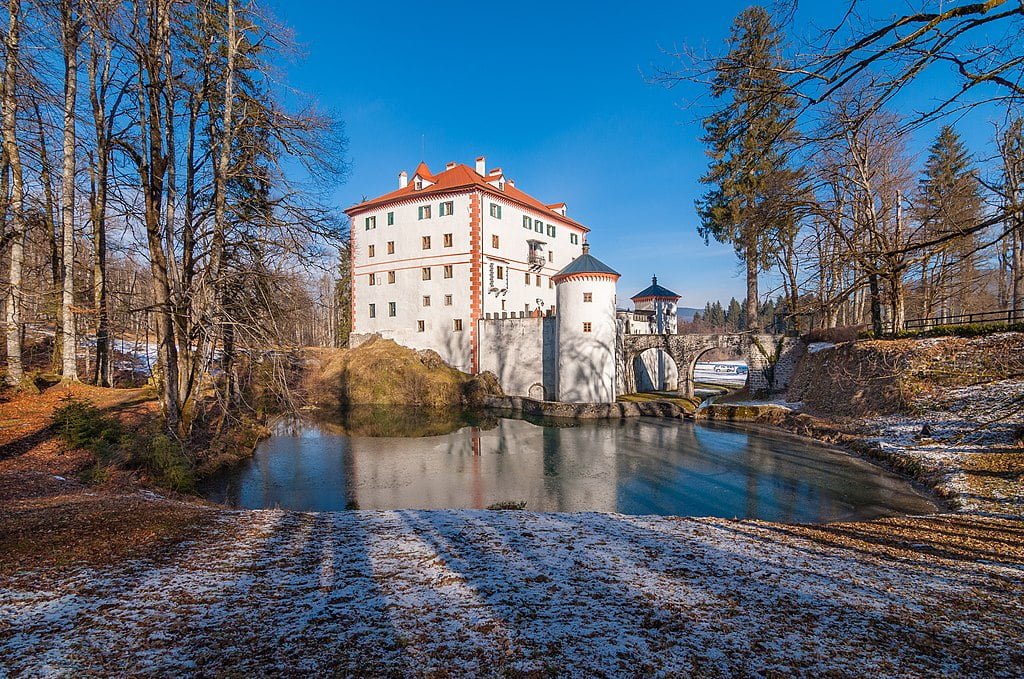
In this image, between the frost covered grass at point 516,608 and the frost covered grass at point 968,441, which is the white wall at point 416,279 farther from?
→ the frost covered grass at point 516,608

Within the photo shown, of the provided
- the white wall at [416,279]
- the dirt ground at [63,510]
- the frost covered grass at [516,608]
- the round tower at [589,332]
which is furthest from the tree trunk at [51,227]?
the round tower at [589,332]

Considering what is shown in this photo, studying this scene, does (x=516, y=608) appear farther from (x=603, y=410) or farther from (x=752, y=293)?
(x=752, y=293)

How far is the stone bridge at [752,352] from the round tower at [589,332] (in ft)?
12.3

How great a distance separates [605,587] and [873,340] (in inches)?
817

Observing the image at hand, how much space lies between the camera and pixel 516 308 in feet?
116

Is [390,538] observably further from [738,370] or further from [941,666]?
[738,370]

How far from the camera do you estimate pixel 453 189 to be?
108 feet

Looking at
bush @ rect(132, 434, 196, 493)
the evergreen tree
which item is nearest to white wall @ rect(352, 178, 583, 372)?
the evergreen tree

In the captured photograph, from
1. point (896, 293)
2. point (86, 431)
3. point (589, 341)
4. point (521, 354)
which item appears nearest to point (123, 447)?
point (86, 431)

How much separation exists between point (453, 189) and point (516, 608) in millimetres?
31750

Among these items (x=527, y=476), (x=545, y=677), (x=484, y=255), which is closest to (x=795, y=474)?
(x=527, y=476)

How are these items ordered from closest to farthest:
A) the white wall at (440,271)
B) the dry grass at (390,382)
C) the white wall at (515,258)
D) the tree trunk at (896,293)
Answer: the tree trunk at (896,293)
the dry grass at (390,382)
the white wall at (440,271)
the white wall at (515,258)

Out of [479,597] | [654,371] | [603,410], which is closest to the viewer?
[479,597]

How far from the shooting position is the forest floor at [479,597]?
10.1ft
